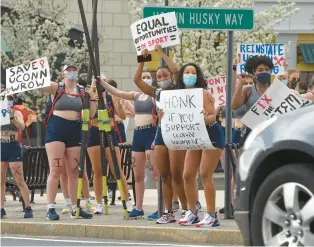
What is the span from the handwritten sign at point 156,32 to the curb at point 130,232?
2203mm

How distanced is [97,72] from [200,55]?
18.6 metres

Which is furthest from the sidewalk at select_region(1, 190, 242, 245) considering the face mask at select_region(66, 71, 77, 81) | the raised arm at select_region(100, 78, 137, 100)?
the face mask at select_region(66, 71, 77, 81)

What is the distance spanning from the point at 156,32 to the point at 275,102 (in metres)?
1.71

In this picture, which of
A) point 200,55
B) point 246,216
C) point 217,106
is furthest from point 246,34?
point 246,216

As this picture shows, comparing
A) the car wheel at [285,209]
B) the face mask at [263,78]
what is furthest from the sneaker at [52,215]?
the car wheel at [285,209]

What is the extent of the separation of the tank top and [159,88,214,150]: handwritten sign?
4.30 feet

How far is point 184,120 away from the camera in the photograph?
1445 centimetres

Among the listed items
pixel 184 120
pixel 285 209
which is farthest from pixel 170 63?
pixel 285 209

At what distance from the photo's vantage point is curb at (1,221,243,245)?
1341cm

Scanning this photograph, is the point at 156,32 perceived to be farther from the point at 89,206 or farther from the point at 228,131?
the point at 89,206

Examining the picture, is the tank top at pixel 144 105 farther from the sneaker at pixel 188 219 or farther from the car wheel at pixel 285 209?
the car wheel at pixel 285 209

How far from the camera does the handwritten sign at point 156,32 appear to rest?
580 inches

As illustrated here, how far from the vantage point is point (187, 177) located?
46.9 feet

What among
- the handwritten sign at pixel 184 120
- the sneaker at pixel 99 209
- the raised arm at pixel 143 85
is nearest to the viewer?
the handwritten sign at pixel 184 120
